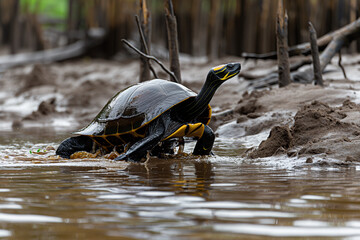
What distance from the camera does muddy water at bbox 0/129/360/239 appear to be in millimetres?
2289

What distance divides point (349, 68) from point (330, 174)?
23.2 feet

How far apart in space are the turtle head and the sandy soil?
724 millimetres

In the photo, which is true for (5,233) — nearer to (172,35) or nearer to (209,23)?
(172,35)

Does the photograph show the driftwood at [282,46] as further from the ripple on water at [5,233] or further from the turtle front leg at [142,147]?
the ripple on water at [5,233]

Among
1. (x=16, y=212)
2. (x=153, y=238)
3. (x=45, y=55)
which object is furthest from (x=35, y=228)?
(x=45, y=55)

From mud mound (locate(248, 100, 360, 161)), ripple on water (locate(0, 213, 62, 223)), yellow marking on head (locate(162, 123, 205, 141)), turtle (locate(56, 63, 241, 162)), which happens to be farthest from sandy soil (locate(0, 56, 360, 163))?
ripple on water (locate(0, 213, 62, 223))

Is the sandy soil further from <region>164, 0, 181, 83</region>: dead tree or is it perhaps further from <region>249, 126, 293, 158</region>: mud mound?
<region>164, 0, 181, 83</region>: dead tree

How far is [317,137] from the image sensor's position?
16.8ft

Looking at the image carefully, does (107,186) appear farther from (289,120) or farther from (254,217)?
(289,120)

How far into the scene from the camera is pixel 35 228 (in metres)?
2.37

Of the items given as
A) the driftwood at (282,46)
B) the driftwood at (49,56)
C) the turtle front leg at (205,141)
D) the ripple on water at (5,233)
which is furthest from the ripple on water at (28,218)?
the driftwood at (49,56)

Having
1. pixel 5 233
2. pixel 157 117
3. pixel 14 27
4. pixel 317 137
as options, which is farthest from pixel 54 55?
pixel 5 233

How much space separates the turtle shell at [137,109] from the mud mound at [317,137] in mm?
988

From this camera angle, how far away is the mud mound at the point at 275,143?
5090 mm
